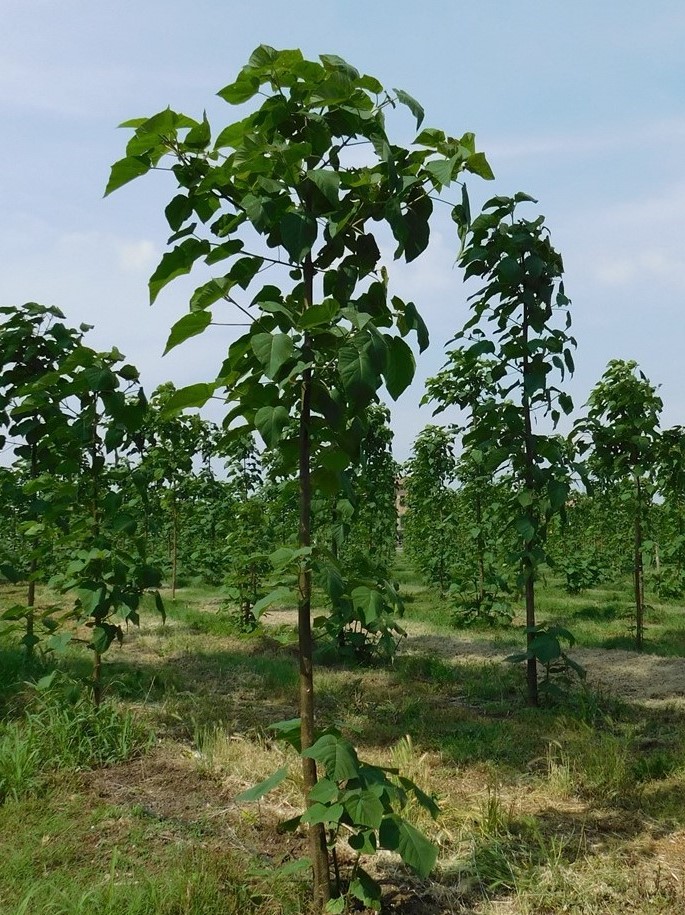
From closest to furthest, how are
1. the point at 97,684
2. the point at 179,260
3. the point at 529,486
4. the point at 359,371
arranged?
the point at 359,371, the point at 179,260, the point at 97,684, the point at 529,486

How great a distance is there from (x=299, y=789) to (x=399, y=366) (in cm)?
257

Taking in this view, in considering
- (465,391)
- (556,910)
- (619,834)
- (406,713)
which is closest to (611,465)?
(465,391)

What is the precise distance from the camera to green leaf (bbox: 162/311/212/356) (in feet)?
8.43

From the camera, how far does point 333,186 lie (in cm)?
247

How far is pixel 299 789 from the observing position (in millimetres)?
4086

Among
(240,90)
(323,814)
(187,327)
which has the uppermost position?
(240,90)

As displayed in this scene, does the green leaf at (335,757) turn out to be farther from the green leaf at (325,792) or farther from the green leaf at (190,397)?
the green leaf at (190,397)

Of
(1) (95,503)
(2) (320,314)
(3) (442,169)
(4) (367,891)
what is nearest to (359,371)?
(2) (320,314)

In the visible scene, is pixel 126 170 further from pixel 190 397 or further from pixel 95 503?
pixel 95 503

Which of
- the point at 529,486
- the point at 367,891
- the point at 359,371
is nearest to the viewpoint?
the point at 359,371

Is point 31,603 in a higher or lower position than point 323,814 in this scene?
higher

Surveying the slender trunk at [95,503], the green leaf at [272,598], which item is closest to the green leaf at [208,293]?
the green leaf at [272,598]

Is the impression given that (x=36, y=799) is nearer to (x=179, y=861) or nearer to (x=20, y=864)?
(x=20, y=864)

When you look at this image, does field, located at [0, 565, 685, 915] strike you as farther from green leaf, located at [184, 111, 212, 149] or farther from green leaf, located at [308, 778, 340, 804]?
green leaf, located at [184, 111, 212, 149]
